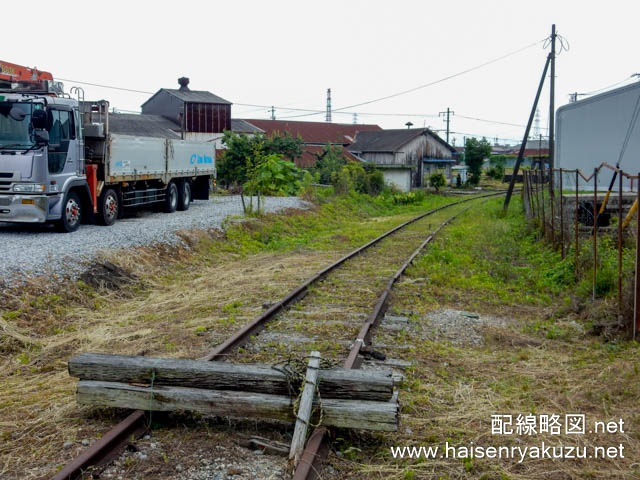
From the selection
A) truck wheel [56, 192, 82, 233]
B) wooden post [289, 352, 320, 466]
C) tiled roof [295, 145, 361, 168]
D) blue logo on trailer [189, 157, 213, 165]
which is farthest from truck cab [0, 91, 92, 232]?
tiled roof [295, 145, 361, 168]

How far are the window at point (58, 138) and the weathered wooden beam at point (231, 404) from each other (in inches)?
373

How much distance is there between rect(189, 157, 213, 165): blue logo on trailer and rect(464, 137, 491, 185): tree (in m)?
42.7

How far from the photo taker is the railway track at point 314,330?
13.6 feet

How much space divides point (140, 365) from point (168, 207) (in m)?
16.3

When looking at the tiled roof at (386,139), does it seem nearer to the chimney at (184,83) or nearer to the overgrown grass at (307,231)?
the chimney at (184,83)

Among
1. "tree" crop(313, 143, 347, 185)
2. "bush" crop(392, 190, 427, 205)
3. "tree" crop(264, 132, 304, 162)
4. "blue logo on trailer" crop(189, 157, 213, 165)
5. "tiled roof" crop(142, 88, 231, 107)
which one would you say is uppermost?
"tiled roof" crop(142, 88, 231, 107)

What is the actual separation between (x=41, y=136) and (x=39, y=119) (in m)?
0.38

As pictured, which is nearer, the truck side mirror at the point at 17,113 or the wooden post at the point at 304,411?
the wooden post at the point at 304,411

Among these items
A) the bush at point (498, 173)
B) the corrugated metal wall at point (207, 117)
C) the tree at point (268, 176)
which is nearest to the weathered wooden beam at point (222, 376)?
the tree at point (268, 176)

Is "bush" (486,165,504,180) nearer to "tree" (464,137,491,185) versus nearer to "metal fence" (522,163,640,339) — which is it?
"tree" (464,137,491,185)

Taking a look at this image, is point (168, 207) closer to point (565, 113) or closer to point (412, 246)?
point (412, 246)

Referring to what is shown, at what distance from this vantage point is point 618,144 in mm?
15766

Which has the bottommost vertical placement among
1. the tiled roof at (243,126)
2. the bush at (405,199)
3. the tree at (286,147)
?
the bush at (405,199)

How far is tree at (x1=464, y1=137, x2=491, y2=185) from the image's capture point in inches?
2441
